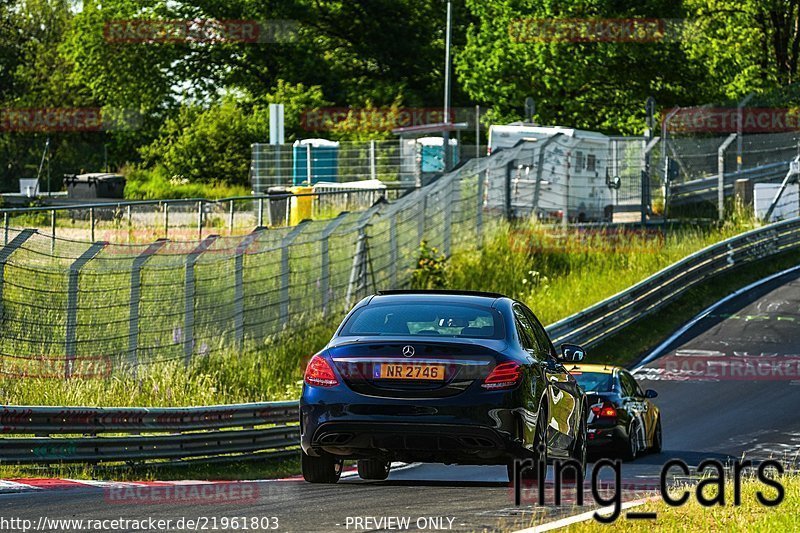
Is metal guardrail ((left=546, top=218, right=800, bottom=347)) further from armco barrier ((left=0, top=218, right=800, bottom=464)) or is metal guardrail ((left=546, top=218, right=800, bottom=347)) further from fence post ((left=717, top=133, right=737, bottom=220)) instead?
armco barrier ((left=0, top=218, right=800, bottom=464))

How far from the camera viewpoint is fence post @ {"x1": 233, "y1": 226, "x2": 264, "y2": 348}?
66.4ft

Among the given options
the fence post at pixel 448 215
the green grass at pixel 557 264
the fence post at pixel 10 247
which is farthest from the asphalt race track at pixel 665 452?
the fence post at pixel 448 215

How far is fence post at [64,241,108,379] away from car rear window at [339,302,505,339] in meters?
5.45

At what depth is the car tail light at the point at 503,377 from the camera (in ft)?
34.8

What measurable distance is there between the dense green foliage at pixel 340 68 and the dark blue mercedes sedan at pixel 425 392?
44787 mm

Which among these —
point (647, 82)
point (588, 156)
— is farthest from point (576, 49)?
point (588, 156)

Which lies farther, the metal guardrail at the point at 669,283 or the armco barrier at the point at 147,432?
the metal guardrail at the point at 669,283

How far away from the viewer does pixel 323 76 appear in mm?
71312

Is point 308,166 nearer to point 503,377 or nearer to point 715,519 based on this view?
point 503,377

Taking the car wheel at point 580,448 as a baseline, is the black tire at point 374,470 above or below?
below

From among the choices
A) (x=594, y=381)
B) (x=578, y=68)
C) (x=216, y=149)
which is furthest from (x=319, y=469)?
(x=216, y=149)

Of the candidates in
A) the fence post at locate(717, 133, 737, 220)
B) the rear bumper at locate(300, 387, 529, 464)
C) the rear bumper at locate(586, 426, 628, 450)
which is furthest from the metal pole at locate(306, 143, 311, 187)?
the rear bumper at locate(300, 387, 529, 464)

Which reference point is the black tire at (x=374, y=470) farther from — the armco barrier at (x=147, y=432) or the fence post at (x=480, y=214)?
the fence post at (x=480, y=214)

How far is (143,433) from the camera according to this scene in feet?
51.4
